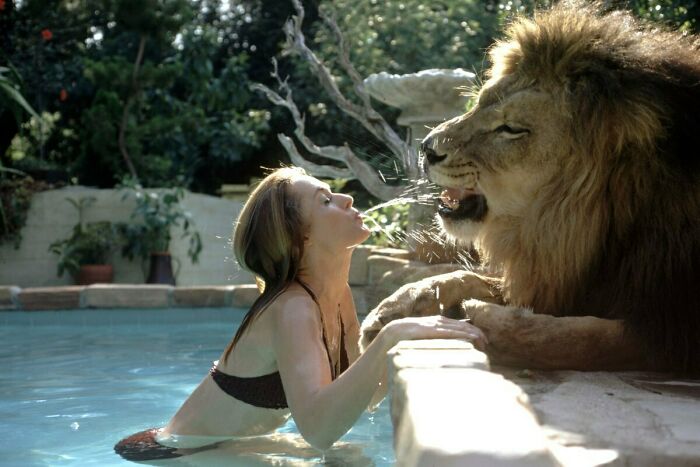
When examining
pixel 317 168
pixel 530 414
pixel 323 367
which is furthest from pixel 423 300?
pixel 317 168

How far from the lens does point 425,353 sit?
7.02 feet

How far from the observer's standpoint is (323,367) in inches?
114

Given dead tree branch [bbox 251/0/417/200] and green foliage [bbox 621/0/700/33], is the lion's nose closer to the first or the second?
dead tree branch [bbox 251/0/417/200]

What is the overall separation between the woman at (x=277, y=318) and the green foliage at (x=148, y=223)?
856 centimetres

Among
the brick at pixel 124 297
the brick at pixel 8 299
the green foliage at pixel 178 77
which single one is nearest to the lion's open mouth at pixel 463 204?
the brick at pixel 124 297

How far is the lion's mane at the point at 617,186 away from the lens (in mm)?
2455

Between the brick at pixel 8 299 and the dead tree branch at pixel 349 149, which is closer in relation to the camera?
the dead tree branch at pixel 349 149

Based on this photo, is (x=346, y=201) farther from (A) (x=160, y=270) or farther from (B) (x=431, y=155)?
(A) (x=160, y=270)

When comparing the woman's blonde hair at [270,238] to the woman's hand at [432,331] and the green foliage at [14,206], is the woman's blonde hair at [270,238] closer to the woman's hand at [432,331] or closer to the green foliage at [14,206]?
the woman's hand at [432,331]

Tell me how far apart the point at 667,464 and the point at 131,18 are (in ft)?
41.1

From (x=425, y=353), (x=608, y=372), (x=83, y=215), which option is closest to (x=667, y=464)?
(x=425, y=353)

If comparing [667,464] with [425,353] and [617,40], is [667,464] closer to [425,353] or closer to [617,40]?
[425,353]

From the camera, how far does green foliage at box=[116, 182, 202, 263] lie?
38.9 ft

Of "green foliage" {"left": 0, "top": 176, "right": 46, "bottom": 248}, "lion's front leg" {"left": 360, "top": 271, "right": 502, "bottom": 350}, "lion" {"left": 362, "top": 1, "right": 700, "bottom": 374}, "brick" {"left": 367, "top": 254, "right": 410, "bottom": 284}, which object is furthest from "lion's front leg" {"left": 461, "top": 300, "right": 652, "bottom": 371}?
"green foliage" {"left": 0, "top": 176, "right": 46, "bottom": 248}
